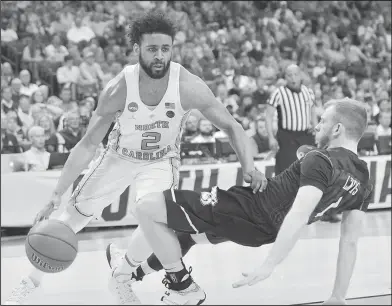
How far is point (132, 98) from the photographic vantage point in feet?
13.7

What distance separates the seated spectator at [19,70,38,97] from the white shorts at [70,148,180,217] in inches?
244

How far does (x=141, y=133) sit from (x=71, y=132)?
428 centimetres

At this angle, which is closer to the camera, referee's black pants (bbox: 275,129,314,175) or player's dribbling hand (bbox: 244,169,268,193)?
player's dribbling hand (bbox: 244,169,268,193)

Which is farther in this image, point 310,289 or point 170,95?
point 310,289

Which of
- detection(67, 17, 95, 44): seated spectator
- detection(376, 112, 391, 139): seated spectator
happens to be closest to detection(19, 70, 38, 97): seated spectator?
detection(67, 17, 95, 44): seated spectator

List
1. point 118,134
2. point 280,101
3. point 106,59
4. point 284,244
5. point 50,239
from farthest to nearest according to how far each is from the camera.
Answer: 1. point 106,59
2. point 280,101
3. point 118,134
4. point 50,239
5. point 284,244

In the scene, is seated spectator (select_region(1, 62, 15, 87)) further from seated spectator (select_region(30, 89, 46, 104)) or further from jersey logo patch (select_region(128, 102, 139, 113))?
jersey logo patch (select_region(128, 102, 139, 113))

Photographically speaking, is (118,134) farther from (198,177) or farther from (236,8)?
(236,8)

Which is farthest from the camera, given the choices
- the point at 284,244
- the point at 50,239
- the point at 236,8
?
the point at 236,8

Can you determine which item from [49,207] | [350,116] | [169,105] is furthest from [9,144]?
[350,116]

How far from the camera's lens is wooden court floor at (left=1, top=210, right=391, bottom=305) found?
17.3 ft

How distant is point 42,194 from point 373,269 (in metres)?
3.54

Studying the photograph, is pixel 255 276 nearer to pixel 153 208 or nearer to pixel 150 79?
pixel 153 208

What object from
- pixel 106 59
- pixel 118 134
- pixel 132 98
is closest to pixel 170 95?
pixel 132 98
